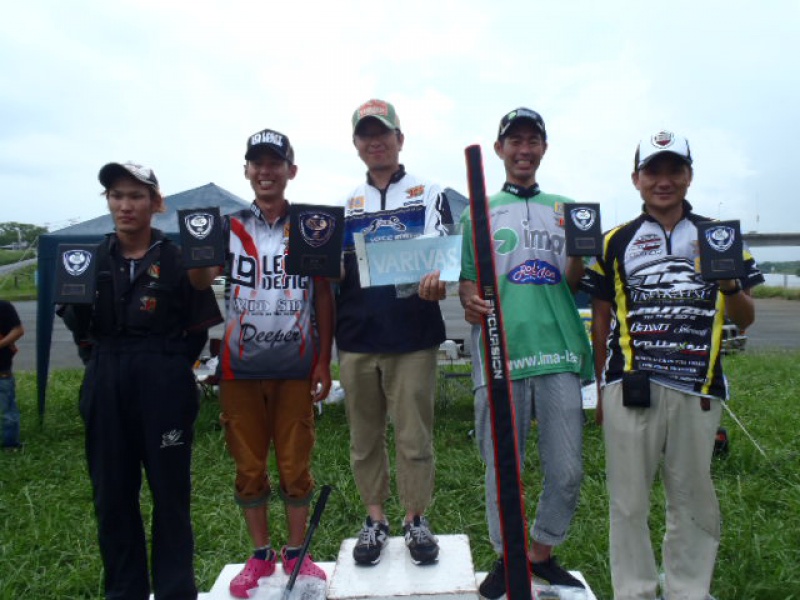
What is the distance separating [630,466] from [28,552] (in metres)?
3.57

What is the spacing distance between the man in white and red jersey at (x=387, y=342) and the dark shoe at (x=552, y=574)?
451 millimetres

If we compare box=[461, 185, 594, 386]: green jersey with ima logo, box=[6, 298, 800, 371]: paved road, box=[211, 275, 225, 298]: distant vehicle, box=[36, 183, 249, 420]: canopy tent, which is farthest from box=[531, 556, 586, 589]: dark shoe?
box=[6, 298, 800, 371]: paved road

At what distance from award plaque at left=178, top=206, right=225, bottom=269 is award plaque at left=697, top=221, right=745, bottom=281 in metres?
1.78

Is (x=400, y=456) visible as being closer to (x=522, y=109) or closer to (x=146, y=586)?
(x=146, y=586)

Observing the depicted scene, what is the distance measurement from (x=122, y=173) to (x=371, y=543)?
190 centimetres

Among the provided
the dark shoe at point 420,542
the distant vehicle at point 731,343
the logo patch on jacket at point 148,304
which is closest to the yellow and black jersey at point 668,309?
the dark shoe at point 420,542

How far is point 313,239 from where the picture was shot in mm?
2576

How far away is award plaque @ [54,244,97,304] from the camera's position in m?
2.29

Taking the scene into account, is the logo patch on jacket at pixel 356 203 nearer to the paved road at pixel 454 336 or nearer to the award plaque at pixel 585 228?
the award plaque at pixel 585 228

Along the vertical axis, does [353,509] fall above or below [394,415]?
below

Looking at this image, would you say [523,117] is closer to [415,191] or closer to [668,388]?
[415,191]

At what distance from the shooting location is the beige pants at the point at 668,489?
257 centimetres

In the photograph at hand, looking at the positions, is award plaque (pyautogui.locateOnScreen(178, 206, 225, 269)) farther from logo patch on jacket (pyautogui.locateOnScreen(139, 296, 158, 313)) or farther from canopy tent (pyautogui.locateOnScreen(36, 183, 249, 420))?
canopy tent (pyautogui.locateOnScreen(36, 183, 249, 420))

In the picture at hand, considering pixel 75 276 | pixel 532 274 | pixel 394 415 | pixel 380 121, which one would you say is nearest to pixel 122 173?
pixel 75 276
